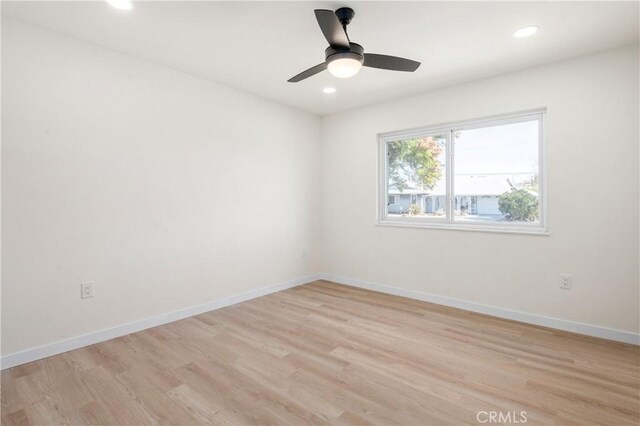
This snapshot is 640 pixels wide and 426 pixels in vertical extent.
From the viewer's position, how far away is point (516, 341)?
9.16 feet

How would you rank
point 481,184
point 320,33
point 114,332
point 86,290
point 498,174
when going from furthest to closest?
point 481,184 → point 498,174 → point 114,332 → point 86,290 → point 320,33

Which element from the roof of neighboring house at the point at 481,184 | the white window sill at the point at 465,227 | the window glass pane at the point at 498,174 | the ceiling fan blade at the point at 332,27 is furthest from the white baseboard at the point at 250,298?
the ceiling fan blade at the point at 332,27

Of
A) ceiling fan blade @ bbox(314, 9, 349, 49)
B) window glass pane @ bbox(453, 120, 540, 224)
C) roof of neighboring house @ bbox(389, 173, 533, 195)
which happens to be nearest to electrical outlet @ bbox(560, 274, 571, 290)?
window glass pane @ bbox(453, 120, 540, 224)

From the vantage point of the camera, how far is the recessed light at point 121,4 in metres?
2.17

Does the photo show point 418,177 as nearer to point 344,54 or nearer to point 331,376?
point 344,54

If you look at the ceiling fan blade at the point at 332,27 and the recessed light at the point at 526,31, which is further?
the recessed light at the point at 526,31

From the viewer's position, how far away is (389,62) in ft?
7.91

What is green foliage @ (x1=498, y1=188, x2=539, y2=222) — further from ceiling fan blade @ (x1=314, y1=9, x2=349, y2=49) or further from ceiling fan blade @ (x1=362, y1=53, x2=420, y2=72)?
ceiling fan blade @ (x1=314, y1=9, x2=349, y2=49)

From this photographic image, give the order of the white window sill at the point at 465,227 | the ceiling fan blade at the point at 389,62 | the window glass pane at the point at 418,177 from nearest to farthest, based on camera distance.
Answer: the ceiling fan blade at the point at 389,62 < the white window sill at the point at 465,227 < the window glass pane at the point at 418,177

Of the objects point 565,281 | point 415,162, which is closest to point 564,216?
point 565,281

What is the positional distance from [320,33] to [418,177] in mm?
2244

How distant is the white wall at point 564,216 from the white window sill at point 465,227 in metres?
0.05

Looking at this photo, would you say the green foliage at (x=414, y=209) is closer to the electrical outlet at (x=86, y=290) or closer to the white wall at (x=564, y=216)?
the white wall at (x=564, y=216)

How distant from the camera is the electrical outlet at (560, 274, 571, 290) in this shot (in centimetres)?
303
